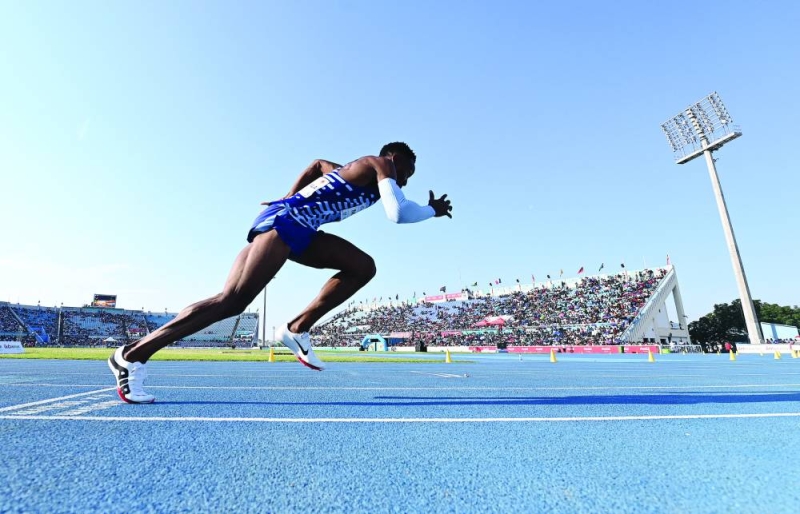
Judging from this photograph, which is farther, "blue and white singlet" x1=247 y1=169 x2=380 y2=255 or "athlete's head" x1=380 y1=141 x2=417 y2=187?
"athlete's head" x1=380 y1=141 x2=417 y2=187

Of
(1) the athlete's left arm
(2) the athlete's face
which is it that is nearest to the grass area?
(1) the athlete's left arm

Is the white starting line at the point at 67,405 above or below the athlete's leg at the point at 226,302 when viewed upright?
below

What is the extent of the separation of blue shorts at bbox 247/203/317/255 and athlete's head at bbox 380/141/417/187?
92 cm

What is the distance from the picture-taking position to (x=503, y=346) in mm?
39906

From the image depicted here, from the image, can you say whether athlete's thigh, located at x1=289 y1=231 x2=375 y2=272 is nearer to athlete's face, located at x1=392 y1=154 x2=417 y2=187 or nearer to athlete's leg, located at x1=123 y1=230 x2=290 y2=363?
athlete's leg, located at x1=123 y1=230 x2=290 y2=363

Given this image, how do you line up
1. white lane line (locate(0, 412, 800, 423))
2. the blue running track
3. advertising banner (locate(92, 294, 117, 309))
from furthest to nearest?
advertising banner (locate(92, 294, 117, 309)) < white lane line (locate(0, 412, 800, 423)) < the blue running track

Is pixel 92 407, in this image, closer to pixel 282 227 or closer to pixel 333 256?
pixel 282 227

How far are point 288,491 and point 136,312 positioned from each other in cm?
9491

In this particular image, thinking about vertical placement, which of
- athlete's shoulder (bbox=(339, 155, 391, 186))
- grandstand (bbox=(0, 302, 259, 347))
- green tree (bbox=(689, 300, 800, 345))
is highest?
grandstand (bbox=(0, 302, 259, 347))

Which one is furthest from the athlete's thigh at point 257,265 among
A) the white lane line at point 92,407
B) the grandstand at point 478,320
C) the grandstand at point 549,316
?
the grandstand at point 478,320

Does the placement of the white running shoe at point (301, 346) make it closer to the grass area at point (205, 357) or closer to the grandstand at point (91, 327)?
the grass area at point (205, 357)

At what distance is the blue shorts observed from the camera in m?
3.24

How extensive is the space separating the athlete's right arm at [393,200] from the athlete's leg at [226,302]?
0.93m

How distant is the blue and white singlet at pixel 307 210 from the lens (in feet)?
10.7
